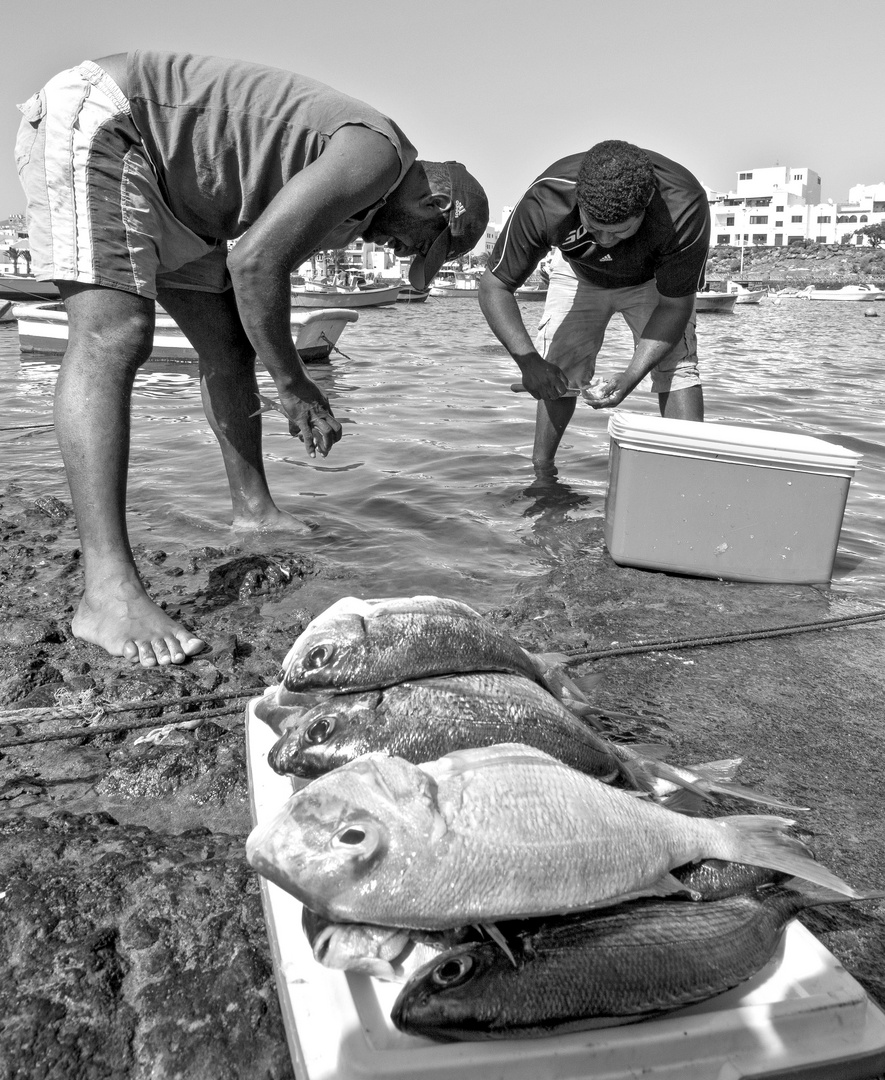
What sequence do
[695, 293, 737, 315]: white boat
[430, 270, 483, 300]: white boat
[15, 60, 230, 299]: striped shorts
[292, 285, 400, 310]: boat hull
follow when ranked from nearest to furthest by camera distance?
[15, 60, 230, 299]: striped shorts < [292, 285, 400, 310]: boat hull < [695, 293, 737, 315]: white boat < [430, 270, 483, 300]: white boat

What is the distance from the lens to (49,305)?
57.1 feet

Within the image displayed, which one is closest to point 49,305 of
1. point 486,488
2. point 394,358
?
point 394,358

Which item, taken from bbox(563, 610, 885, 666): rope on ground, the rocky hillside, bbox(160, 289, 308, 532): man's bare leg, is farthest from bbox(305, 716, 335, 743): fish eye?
the rocky hillside

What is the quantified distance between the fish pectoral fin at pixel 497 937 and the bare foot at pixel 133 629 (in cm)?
205

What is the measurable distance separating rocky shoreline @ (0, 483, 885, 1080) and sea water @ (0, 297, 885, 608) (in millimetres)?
468

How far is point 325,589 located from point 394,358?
15441mm

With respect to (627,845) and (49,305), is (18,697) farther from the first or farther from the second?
(49,305)

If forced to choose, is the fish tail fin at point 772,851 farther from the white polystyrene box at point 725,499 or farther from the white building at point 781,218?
the white building at point 781,218

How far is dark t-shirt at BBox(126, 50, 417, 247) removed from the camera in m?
3.32

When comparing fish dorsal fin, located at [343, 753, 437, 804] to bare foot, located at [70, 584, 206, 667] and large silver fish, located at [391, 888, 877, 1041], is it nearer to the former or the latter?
large silver fish, located at [391, 888, 877, 1041]

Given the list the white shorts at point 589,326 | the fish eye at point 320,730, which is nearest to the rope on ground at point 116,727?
the fish eye at point 320,730

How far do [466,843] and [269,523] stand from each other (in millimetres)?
3908

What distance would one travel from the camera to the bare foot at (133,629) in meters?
3.17

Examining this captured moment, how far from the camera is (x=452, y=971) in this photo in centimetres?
138
